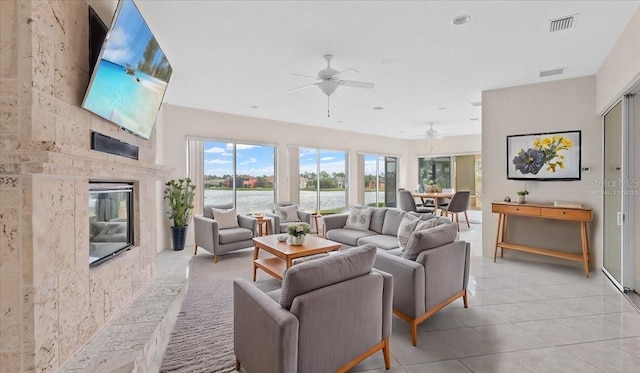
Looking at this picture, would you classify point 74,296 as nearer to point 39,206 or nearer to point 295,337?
point 39,206

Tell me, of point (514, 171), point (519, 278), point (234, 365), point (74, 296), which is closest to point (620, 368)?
point (519, 278)

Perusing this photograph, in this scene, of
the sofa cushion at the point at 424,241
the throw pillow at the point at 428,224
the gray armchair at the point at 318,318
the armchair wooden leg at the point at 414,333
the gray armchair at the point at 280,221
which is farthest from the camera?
the gray armchair at the point at 280,221

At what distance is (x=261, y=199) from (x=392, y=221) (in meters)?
3.26

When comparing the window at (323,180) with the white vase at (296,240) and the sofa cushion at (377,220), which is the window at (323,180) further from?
the white vase at (296,240)

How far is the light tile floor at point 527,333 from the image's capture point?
6.64 ft

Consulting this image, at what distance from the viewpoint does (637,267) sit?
125 inches

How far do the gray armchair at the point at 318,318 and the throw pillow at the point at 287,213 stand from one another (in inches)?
151

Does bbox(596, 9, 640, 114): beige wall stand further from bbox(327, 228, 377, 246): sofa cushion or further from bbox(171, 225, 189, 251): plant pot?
→ bbox(171, 225, 189, 251): plant pot

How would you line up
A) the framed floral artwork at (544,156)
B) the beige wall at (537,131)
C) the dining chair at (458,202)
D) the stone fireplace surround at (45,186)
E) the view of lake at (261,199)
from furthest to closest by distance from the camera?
1. the dining chair at (458,202)
2. the view of lake at (261,199)
3. the framed floral artwork at (544,156)
4. the beige wall at (537,131)
5. the stone fireplace surround at (45,186)

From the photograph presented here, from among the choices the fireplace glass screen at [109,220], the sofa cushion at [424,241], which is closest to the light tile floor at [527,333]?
the sofa cushion at [424,241]

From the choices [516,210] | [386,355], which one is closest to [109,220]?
[386,355]

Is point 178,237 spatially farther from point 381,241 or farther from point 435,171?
point 435,171

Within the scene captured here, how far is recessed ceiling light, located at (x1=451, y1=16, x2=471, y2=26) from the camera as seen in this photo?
2.62 m

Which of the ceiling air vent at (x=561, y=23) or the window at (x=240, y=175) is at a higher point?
the ceiling air vent at (x=561, y=23)
